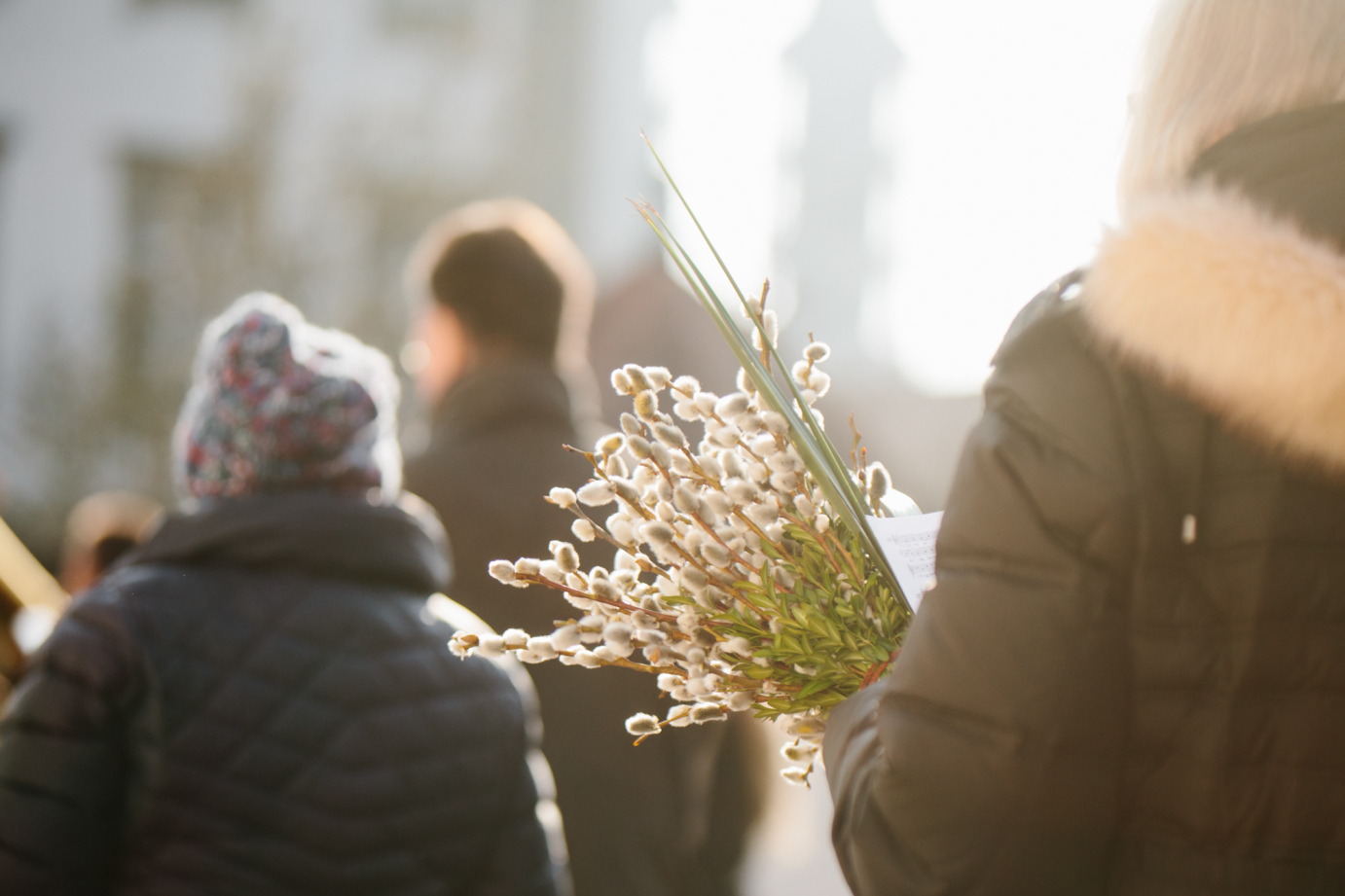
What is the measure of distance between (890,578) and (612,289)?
411 cm

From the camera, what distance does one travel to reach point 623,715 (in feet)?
9.11

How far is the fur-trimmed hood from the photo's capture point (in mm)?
1021

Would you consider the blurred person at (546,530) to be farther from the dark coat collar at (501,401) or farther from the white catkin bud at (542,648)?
the white catkin bud at (542,648)

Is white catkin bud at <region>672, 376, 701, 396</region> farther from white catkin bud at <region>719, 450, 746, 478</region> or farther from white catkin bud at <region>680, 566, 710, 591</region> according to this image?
white catkin bud at <region>680, 566, 710, 591</region>

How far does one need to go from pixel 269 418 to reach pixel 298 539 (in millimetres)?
227

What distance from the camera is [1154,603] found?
42.3 inches

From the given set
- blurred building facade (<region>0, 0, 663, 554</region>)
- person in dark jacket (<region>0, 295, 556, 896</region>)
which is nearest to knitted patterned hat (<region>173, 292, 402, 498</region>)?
person in dark jacket (<region>0, 295, 556, 896</region>)

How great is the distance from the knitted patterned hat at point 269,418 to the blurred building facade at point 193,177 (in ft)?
40.9

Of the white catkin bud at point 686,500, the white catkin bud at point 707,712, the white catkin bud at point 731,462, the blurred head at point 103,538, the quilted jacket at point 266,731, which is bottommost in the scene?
the blurred head at point 103,538

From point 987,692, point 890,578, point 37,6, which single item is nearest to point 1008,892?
point 987,692

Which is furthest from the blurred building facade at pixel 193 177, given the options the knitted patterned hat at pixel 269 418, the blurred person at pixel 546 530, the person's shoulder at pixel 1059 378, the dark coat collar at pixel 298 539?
the person's shoulder at pixel 1059 378

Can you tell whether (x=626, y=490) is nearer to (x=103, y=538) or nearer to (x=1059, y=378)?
(x=1059, y=378)

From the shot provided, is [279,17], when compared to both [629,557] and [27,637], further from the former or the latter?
[629,557]

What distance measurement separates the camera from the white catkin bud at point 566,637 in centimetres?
123
